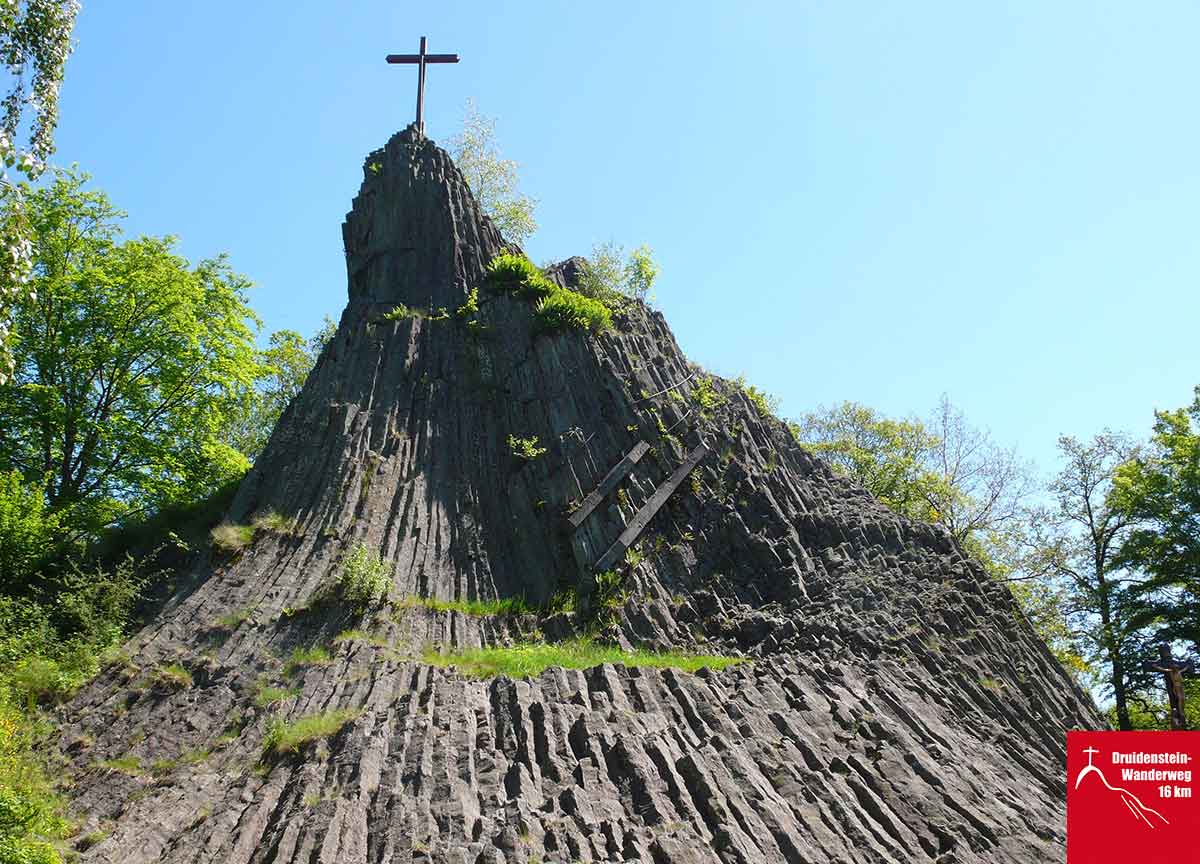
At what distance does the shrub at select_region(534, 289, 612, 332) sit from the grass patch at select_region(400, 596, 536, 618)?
24.6 feet

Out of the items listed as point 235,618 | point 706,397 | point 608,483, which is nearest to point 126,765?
point 235,618

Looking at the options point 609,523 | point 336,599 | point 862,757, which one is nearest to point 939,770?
point 862,757

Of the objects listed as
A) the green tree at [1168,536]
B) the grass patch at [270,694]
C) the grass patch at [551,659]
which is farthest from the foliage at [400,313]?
the green tree at [1168,536]

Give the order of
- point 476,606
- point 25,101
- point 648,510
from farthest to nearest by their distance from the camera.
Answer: point 648,510 < point 476,606 < point 25,101

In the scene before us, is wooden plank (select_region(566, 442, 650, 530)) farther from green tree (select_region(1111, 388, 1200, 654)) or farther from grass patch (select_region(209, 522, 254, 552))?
green tree (select_region(1111, 388, 1200, 654))

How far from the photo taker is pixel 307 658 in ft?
51.3

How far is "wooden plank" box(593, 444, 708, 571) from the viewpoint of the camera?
61.2 ft

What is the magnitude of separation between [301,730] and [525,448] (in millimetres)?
8953

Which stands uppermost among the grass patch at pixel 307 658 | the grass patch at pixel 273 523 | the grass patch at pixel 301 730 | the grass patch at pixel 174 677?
the grass patch at pixel 273 523

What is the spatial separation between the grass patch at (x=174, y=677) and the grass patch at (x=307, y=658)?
158 centimetres

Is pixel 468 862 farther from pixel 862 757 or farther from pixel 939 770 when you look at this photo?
pixel 939 770

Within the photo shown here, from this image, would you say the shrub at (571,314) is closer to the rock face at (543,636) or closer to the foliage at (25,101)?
the rock face at (543,636)

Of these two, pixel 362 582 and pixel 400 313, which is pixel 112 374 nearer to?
pixel 400 313

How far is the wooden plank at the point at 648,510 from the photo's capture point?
18.6 metres
